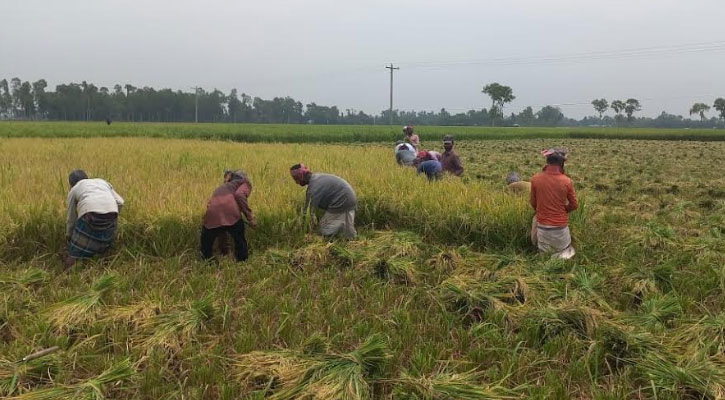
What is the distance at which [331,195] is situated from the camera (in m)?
5.54

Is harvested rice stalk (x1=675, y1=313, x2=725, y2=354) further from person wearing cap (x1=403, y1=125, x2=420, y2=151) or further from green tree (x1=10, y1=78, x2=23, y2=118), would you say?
green tree (x1=10, y1=78, x2=23, y2=118)

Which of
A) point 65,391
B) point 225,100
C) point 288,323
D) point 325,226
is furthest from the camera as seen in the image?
point 225,100

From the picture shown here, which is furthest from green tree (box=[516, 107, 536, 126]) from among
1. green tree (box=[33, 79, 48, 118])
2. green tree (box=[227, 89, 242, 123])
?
green tree (box=[33, 79, 48, 118])

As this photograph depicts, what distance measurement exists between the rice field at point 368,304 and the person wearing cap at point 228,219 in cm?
Answer: 22

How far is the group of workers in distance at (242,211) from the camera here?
4552 millimetres

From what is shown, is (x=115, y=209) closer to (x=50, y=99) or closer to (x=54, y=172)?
(x=54, y=172)

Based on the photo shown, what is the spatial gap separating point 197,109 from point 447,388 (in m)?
85.7

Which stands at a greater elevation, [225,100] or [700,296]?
[225,100]

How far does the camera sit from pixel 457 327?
3420mm

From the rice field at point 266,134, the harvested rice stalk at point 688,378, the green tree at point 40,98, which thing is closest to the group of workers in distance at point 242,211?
the harvested rice stalk at point 688,378

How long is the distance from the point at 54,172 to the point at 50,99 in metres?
87.8

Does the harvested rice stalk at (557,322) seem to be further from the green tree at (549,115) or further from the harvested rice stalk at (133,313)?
the green tree at (549,115)

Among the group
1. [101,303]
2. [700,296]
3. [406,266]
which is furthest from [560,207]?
[101,303]

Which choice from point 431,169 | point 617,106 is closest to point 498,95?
point 617,106
